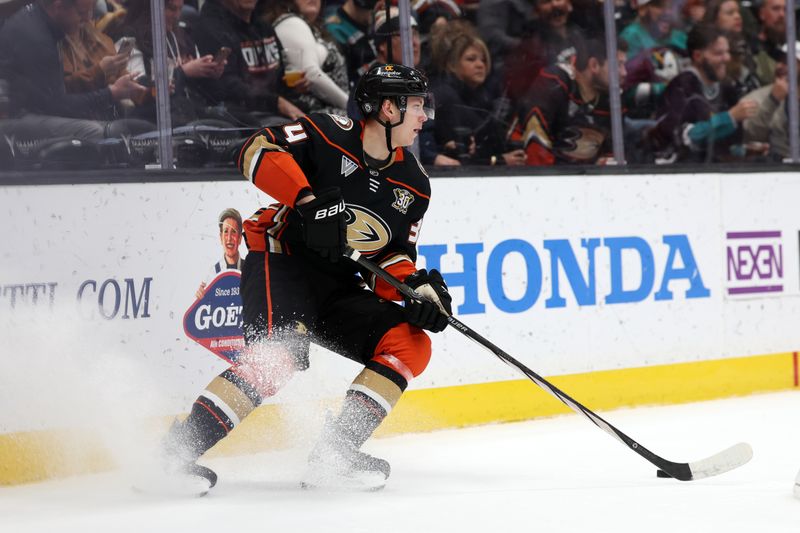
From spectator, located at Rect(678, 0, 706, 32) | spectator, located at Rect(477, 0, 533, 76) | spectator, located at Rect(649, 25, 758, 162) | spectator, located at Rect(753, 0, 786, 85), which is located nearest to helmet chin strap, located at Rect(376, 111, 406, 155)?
spectator, located at Rect(477, 0, 533, 76)

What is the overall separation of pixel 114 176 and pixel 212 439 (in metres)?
1.10

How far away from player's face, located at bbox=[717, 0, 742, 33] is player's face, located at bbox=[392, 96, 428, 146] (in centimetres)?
263

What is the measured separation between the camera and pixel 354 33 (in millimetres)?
4289

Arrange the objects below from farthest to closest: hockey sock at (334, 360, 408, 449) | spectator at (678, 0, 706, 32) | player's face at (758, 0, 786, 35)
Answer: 1. player's face at (758, 0, 786, 35)
2. spectator at (678, 0, 706, 32)
3. hockey sock at (334, 360, 408, 449)

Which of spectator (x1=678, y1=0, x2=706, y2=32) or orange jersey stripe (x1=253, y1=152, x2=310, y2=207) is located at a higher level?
spectator (x1=678, y1=0, x2=706, y2=32)

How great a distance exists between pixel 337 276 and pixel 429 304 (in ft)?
1.10

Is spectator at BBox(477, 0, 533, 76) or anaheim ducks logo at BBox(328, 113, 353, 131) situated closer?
anaheim ducks logo at BBox(328, 113, 353, 131)

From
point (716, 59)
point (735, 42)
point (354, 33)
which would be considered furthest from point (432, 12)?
point (735, 42)

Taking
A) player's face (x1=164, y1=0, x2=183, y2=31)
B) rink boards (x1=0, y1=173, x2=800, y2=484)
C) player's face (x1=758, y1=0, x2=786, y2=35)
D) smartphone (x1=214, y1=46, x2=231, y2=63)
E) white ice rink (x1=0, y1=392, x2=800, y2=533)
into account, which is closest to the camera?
white ice rink (x1=0, y1=392, x2=800, y2=533)

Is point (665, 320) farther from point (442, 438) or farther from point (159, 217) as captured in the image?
point (159, 217)

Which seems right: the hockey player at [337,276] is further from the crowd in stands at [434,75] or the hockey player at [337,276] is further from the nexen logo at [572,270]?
the nexen logo at [572,270]

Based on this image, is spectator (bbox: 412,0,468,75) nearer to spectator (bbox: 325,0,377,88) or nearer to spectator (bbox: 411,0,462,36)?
spectator (bbox: 411,0,462,36)

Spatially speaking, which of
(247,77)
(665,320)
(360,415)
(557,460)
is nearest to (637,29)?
(665,320)

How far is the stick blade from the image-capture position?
305 centimetres
